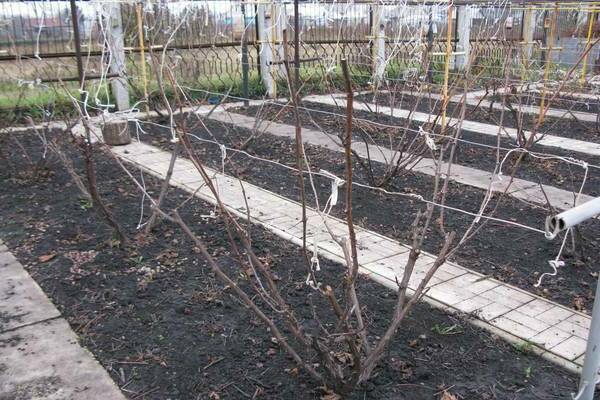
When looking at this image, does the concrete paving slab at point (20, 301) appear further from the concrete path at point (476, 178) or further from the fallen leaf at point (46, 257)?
the concrete path at point (476, 178)

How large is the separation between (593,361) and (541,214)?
9.50ft

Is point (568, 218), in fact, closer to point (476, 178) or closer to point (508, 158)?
point (476, 178)

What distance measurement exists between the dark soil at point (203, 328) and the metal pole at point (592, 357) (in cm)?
50

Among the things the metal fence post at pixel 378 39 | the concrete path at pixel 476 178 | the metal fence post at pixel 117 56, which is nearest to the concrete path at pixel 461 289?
the concrete path at pixel 476 178

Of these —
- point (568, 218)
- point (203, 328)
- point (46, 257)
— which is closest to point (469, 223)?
point (203, 328)

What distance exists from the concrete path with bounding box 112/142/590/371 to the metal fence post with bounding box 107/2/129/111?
4381 millimetres

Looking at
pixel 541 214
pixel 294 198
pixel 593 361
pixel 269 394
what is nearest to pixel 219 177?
pixel 294 198

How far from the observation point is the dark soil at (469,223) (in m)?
3.47

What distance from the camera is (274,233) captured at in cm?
413

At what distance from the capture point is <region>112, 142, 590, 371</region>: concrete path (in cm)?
281

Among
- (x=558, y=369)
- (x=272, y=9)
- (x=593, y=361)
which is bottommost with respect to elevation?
(x=558, y=369)

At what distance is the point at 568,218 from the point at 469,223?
9.27 ft

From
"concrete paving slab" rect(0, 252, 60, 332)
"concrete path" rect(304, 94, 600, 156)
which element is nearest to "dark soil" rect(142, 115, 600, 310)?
"concrete path" rect(304, 94, 600, 156)

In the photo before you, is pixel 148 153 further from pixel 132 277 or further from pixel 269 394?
pixel 269 394
